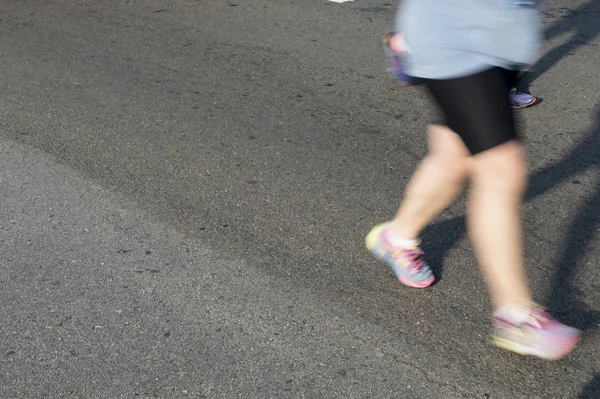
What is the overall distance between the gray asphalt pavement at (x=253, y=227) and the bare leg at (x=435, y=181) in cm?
32

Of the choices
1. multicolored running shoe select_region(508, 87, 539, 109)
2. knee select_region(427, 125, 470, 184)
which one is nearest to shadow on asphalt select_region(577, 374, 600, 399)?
knee select_region(427, 125, 470, 184)

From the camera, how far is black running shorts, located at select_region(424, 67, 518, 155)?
3055mm

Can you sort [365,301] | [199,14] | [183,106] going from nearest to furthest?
[365,301]
[183,106]
[199,14]

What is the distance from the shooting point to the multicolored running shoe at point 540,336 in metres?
3.17

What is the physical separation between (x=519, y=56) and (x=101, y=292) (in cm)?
188

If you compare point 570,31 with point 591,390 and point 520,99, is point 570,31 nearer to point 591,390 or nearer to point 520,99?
point 520,99

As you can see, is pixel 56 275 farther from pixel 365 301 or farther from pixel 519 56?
pixel 519 56

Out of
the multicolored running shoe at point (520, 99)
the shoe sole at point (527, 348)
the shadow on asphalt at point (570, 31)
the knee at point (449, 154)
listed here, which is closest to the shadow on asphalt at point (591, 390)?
the shoe sole at point (527, 348)

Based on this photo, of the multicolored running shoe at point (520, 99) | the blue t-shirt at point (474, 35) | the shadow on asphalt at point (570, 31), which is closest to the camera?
the blue t-shirt at point (474, 35)

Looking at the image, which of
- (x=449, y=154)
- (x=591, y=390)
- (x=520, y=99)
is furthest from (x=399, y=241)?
(x=520, y=99)

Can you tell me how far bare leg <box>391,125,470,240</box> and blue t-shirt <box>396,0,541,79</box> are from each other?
0.33 m

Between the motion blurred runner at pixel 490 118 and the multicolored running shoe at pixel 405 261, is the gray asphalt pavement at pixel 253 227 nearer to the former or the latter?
the multicolored running shoe at pixel 405 261

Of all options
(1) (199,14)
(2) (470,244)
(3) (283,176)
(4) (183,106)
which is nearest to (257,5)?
(1) (199,14)

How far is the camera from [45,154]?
5469 millimetres
